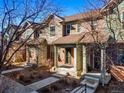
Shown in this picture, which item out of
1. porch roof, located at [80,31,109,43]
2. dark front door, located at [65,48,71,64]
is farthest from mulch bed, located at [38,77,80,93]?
dark front door, located at [65,48,71,64]

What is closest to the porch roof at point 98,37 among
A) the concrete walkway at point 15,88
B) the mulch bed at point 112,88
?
the mulch bed at point 112,88

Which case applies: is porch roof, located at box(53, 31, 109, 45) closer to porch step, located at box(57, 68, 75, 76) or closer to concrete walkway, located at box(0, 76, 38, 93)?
porch step, located at box(57, 68, 75, 76)

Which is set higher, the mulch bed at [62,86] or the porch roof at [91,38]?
the porch roof at [91,38]

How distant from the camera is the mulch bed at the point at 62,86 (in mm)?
16547

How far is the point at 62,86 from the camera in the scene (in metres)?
17.8

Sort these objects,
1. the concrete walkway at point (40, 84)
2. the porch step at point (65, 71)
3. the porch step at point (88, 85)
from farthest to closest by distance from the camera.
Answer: the porch step at point (65, 71), the concrete walkway at point (40, 84), the porch step at point (88, 85)

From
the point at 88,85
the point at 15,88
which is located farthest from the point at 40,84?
the point at 88,85

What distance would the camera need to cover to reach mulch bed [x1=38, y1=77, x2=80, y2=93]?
54.3 feet

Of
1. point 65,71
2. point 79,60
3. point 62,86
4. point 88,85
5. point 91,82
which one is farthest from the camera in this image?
point 65,71

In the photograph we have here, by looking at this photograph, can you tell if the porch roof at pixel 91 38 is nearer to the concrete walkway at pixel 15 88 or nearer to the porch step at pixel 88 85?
the porch step at pixel 88 85

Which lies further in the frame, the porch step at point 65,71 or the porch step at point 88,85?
the porch step at point 65,71

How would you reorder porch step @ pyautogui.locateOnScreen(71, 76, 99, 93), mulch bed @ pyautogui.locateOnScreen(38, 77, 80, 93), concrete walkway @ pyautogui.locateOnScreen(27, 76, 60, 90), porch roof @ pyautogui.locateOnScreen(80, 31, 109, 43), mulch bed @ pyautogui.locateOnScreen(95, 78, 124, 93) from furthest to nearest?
concrete walkway @ pyautogui.locateOnScreen(27, 76, 60, 90), porch roof @ pyautogui.locateOnScreen(80, 31, 109, 43), mulch bed @ pyautogui.locateOnScreen(38, 77, 80, 93), mulch bed @ pyautogui.locateOnScreen(95, 78, 124, 93), porch step @ pyautogui.locateOnScreen(71, 76, 99, 93)

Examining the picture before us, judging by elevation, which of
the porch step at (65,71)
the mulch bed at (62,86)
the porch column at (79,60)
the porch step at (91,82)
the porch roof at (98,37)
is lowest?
the mulch bed at (62,86)

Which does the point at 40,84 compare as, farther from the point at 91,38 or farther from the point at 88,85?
the point at 91,38
